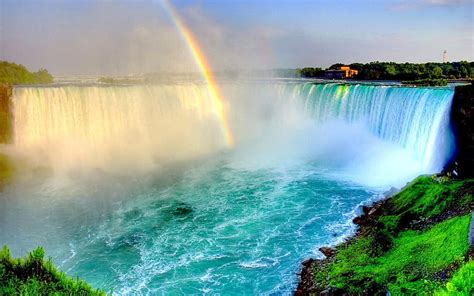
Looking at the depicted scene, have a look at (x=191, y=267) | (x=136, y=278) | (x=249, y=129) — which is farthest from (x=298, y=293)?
(x=249, y=129)

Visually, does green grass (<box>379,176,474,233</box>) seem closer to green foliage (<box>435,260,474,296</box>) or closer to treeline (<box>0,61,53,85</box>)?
green foliage (<box>435,260,474,296</box>)

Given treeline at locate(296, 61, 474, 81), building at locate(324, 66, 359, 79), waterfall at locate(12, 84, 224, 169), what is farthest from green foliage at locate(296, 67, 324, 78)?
waterfall at locate(12, 84, 224, 169)

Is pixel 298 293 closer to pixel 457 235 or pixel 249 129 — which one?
pixel 457 235

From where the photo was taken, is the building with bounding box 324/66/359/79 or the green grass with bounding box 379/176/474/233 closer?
the green grass with bounding box 379/176/474/233

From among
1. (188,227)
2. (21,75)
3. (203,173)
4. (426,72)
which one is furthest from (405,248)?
(21,75)

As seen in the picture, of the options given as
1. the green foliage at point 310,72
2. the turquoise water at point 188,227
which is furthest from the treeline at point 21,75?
the green foliage at point 310,72

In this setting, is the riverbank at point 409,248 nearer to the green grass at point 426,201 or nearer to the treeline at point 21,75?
the green grass at point 426,201
